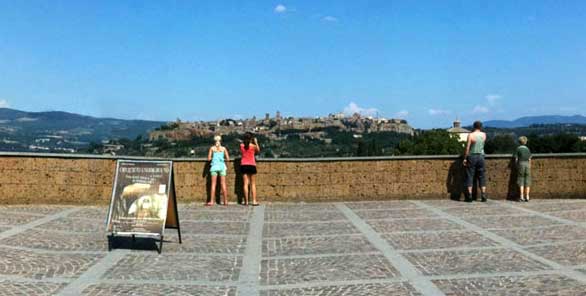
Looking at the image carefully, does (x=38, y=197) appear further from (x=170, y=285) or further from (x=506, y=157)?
(x=506, y=157)

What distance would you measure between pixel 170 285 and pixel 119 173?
9.36ft

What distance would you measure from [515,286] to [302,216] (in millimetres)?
6229

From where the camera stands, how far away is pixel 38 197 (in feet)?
43.5

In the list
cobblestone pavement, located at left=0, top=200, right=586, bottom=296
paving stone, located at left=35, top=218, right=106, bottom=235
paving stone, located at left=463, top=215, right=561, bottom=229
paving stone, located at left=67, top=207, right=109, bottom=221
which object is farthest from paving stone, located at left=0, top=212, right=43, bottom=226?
paving stone, located at left=463, top=215, right=561, bottom=229

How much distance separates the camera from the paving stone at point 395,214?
11953 millimetres

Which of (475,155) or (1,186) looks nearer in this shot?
(1,186)

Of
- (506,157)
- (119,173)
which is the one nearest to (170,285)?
(119,173)

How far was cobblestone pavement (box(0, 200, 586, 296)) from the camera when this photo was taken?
6.57 m

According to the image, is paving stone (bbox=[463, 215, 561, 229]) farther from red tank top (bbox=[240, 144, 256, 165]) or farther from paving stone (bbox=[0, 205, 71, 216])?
paving stone (bbox=[0, 205, 71, 216])

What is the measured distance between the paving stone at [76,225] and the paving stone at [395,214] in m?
5.20

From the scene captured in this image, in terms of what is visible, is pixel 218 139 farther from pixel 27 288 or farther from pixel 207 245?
pixel 27 288

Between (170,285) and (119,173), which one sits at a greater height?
(119,173)

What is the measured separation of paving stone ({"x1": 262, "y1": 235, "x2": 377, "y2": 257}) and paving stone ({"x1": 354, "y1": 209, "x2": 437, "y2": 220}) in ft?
7.82

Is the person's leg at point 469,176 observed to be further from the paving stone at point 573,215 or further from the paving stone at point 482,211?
the paving stone at point 573,215
